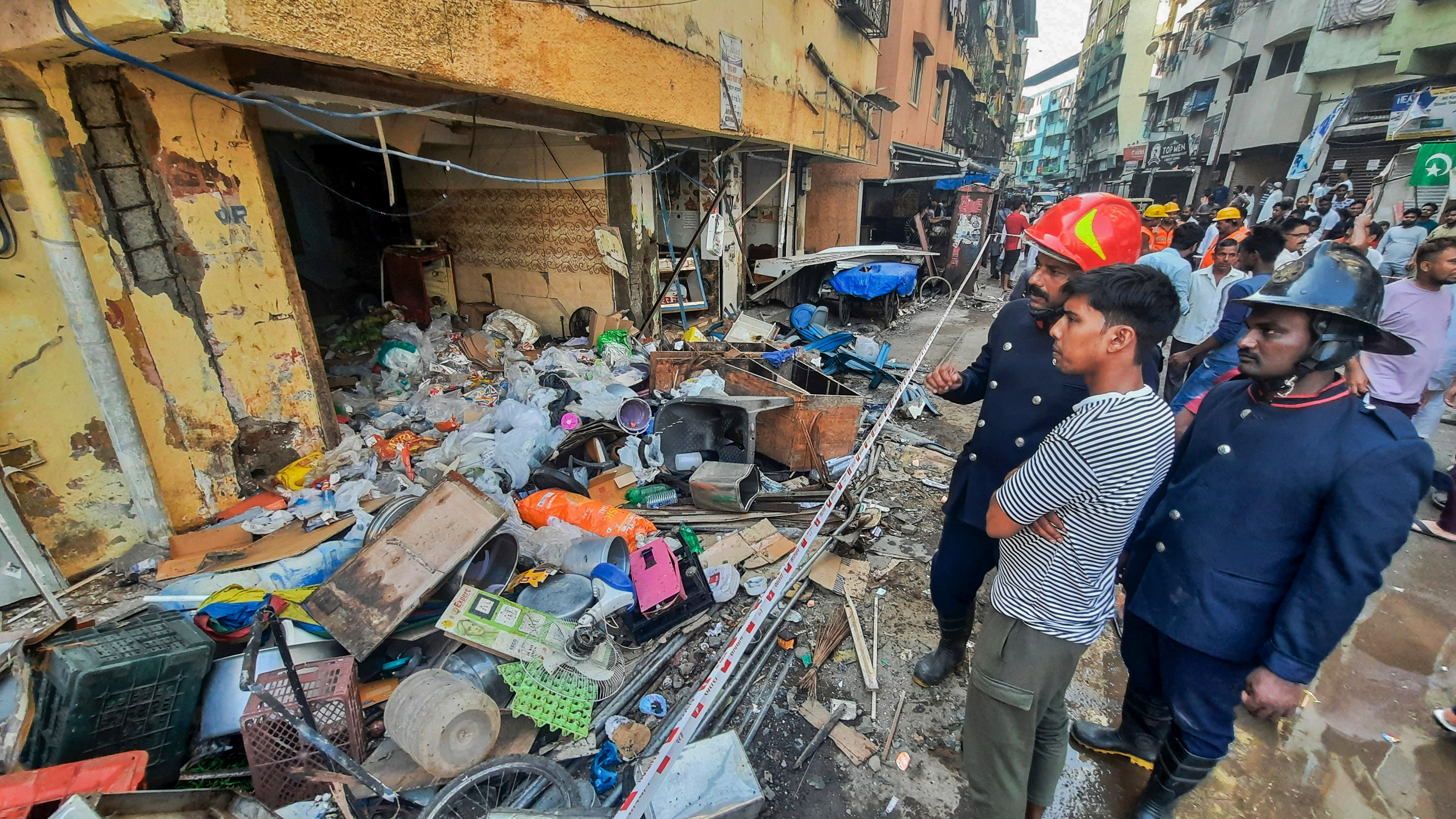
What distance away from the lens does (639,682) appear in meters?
2.62

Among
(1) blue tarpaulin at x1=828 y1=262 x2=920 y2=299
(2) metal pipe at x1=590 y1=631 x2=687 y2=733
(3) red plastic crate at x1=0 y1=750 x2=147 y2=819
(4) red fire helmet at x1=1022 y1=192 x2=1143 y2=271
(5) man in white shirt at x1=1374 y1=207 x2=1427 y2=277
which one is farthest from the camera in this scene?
(1) blue tarpaulin at x1=828 y1=262 x2=920 y2=299

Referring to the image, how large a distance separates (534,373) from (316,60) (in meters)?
3.02

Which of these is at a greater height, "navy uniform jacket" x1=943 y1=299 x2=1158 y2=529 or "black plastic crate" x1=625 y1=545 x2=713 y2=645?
"navy uniform jacket" x1=943 y1=299 x2=1158 y2=529

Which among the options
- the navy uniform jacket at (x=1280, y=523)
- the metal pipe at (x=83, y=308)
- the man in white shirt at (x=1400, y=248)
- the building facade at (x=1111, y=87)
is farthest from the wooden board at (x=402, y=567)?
the building facade at (x=1111, y=87)

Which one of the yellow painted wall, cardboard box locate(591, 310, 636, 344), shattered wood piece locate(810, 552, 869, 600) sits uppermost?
the yellow painted wall

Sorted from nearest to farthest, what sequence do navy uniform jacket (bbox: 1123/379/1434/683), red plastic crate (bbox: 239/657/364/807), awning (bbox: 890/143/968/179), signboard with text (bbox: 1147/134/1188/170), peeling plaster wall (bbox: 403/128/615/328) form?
navy uniform jacket (bbox: 1123/379/1434/683) < red plastic crate (bbox: 239/657/364/807) < peeling plaster wall (bbox: 403/128/615/328) < awning (bbox: 890/143/968/179) < signboard with text (bbox: 1147/134/1188/170)

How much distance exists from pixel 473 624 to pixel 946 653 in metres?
2.26

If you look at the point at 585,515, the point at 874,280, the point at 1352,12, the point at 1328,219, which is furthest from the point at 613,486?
the point at 1352,12

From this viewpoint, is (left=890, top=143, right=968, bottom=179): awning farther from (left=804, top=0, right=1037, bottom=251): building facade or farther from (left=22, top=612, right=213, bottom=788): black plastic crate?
(left=22, top=612, right=213, bottom=788): black plastic crate

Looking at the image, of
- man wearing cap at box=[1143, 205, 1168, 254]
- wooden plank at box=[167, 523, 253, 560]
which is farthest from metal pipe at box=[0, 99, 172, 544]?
man wearing cap at box=[1143, 205, 1168, 254]

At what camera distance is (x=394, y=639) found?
2590mm

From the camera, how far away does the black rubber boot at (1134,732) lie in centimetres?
214

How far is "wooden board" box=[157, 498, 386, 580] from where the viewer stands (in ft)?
9.91

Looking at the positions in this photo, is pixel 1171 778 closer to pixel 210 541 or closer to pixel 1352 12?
pixel 210 541
